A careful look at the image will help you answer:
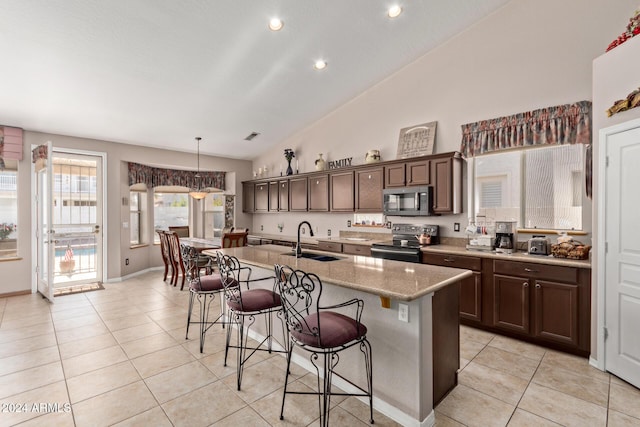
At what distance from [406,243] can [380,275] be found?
2.23 m

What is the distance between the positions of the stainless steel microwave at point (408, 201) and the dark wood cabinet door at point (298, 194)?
6.39 feet

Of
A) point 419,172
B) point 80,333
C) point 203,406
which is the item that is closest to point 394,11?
point 419,172

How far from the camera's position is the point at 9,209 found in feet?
15.8

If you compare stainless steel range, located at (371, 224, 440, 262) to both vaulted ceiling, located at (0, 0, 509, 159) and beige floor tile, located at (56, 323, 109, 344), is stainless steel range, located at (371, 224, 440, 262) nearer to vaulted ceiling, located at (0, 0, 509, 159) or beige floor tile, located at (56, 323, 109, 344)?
vaulted ceiling, located at (0, 0, 509, 159)

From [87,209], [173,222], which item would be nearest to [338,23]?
[87,209]

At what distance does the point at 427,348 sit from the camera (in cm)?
191

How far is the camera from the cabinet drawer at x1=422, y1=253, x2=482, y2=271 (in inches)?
136

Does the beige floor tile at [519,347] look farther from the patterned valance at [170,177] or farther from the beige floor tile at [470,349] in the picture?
the patterned valance at [170,177]

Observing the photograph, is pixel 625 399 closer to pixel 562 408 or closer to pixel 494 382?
pixel 562 408

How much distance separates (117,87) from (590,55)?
5.58 m

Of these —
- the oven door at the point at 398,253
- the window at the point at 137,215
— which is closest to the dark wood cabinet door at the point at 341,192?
the oven door at the point at 398,253

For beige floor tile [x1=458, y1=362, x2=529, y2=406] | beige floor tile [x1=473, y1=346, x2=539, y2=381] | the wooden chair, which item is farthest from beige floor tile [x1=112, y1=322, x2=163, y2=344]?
the wooden chair

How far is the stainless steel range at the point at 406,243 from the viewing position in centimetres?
401

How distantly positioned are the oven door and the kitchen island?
61.7 inches
